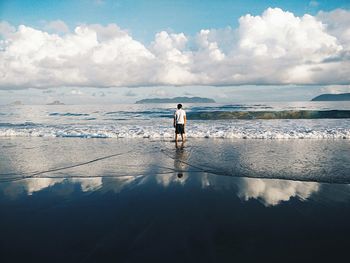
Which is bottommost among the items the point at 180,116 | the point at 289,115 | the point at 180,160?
the point at 180,160

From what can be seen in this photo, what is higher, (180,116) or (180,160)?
(180,116)

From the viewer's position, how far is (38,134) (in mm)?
17531

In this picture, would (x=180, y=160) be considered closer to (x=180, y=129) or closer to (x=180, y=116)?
(x=180, y=129)

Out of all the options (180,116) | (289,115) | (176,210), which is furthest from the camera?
(289,115)

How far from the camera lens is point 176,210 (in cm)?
478

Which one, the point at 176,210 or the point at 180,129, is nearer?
the point at 176,210

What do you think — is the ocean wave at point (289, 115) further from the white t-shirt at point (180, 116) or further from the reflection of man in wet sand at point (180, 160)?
the reflection of man in wet sand at point (180, 160)

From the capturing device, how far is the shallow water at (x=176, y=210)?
3.48 m

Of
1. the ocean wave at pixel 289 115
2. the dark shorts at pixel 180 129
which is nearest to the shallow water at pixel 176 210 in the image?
the dark shorts at pixel 180 129

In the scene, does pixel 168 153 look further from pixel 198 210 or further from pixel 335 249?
pixel 335 249

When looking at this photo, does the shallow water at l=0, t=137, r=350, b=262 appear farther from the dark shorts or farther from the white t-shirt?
the white t-shirt

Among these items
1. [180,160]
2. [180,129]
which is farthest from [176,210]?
[180,129]

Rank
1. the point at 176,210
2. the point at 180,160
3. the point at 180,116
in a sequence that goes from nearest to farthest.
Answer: the point at 176,210
the point at 180,160
the point at 180,116

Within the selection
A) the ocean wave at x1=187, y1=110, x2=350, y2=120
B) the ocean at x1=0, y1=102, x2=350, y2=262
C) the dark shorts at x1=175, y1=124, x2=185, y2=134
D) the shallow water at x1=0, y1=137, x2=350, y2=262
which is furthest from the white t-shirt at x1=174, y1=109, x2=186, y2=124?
the ocean wave at x1=187, y1=110, x2=350, y2=120
